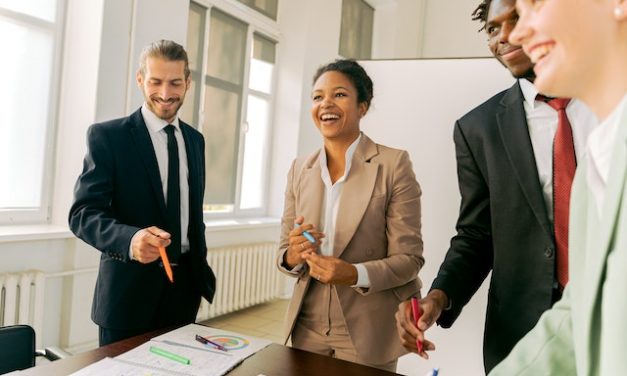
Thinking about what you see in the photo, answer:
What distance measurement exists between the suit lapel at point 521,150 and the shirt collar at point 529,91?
0.04ft

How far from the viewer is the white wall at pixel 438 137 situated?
2627mm

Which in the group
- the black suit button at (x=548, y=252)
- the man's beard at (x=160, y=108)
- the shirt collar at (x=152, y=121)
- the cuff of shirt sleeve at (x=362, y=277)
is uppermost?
the man's beard at (x=160, y=108)

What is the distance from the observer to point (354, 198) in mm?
1691

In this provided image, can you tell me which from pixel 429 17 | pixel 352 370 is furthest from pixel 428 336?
pixel 429 17

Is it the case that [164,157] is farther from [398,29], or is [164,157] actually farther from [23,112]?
[398,29]

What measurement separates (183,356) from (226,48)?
4126 mm

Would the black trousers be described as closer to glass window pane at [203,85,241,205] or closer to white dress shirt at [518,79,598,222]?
white dress shirt at [518,79,598,222]

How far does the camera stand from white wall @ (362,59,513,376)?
2627 mm

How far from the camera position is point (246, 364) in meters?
1.27

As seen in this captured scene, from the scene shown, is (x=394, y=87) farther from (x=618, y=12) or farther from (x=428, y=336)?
(x=618, y=12)

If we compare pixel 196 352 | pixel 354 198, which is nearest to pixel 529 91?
pixel 354 198

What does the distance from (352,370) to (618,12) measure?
40.2 inches

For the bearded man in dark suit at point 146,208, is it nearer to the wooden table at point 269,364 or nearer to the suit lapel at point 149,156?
the suit lapel at point 149,156

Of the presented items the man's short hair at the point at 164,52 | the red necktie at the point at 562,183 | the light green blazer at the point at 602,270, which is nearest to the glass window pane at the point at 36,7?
the man's short hair at the point at 164,52
